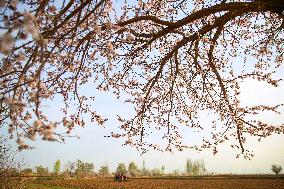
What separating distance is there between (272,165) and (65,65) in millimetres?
48069

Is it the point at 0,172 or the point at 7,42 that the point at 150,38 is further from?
the point at 0,172

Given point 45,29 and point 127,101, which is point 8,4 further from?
point 127,101

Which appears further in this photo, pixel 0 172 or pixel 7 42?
pixel 0 172

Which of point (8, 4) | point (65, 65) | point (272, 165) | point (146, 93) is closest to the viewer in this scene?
point (8, 4)

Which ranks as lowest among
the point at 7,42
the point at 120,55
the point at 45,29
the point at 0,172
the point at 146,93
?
the point at 0,172

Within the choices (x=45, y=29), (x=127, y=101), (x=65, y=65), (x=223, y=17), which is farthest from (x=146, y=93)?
(x=45, y=29)

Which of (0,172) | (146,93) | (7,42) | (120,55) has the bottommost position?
(0,172)

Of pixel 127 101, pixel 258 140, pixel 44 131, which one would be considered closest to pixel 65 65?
pixel 44 131

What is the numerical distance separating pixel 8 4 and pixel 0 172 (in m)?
10.6

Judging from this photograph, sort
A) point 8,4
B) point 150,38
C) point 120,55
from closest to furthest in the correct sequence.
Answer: point 8,4 < point 150,38 < point 120,55

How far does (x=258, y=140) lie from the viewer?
9.45m

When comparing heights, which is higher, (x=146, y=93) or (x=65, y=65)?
(x=146, y=93)

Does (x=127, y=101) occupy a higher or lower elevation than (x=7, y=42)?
higher

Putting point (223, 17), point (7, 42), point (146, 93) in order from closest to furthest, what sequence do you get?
point (7, 42) < point (223, 17) < point (146, 93)
